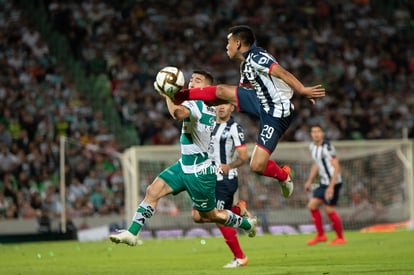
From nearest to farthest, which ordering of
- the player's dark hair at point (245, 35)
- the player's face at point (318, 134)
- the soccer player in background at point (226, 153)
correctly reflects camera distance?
the player's dark hair at point (245, 35), the soccer player in background at point (226, 153), the player's face at point (318, 134)

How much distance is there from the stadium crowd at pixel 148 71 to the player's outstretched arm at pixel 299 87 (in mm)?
14677

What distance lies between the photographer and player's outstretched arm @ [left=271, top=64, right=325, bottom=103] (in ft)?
39.2

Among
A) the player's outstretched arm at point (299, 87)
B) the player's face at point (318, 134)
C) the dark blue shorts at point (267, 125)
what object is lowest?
the player's face at point (318, 134)

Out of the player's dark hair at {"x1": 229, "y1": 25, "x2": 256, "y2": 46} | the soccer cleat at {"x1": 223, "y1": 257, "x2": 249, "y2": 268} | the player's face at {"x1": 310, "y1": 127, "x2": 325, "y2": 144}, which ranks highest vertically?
the player's dark hair at {"x1": 229, "y1": 25, "x2": 256, "y2": 46}

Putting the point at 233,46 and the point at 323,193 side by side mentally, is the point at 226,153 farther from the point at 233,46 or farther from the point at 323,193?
the point at 323,193

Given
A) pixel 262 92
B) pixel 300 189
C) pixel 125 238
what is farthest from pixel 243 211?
pixel 300 189

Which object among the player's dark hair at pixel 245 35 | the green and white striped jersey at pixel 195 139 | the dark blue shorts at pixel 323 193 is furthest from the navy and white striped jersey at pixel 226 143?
the dark blue shorts at pixel 323 193

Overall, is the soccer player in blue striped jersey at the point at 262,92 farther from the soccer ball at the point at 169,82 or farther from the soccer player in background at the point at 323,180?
the soccer player in background at the point at 323,180

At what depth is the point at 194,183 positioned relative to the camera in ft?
41.9

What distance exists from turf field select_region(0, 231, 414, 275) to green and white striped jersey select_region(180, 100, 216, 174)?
1489 mm

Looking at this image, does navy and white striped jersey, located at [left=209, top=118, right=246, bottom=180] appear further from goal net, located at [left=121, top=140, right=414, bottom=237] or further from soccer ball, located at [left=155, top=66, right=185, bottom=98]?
goal net, located at [left=121, top=140, right=414, bottom=237]

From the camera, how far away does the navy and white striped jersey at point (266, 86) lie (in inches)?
490

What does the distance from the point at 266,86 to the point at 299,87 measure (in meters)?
0.61

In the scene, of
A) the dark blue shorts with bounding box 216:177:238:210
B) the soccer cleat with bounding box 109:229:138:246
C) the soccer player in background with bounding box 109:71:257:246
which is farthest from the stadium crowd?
the soccer cleat with bounding box 109:229:138:246
